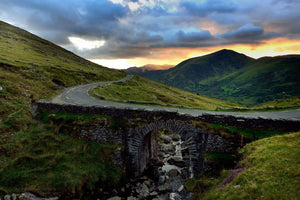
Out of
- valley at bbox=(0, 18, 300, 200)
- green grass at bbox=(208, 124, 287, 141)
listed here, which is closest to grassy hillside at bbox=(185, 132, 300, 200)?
valley at bbox=(0, 18, 300, 200)

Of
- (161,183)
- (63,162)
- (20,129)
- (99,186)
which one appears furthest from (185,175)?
(20,129)

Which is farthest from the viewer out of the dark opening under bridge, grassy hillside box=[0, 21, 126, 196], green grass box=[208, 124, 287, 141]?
grassy hillside box=[0, 21, 126, 196]

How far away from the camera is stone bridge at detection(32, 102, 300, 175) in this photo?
20031 mm

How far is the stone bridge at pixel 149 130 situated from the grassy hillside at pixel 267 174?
226 centimetres

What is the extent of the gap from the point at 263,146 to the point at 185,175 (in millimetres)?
13156

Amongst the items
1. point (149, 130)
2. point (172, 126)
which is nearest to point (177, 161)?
point (149, 130)

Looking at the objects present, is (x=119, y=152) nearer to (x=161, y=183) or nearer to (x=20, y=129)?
(x=161, y=183)

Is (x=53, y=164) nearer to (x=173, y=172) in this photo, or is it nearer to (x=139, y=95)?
(x=173, y=172)

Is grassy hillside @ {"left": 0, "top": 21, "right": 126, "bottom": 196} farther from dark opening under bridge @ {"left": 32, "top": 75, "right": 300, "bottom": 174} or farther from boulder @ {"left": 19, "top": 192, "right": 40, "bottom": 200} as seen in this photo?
dark opening under bridge @ {"left": 32, "top": 75, "right": 300, "bottom": 174}

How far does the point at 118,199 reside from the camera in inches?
837

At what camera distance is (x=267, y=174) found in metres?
12.8

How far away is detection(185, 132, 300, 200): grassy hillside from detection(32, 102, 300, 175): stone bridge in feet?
7.42

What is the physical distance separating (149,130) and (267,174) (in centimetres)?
1413

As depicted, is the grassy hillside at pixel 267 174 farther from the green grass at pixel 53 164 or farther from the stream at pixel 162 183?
the green grass at pixel 53 164
